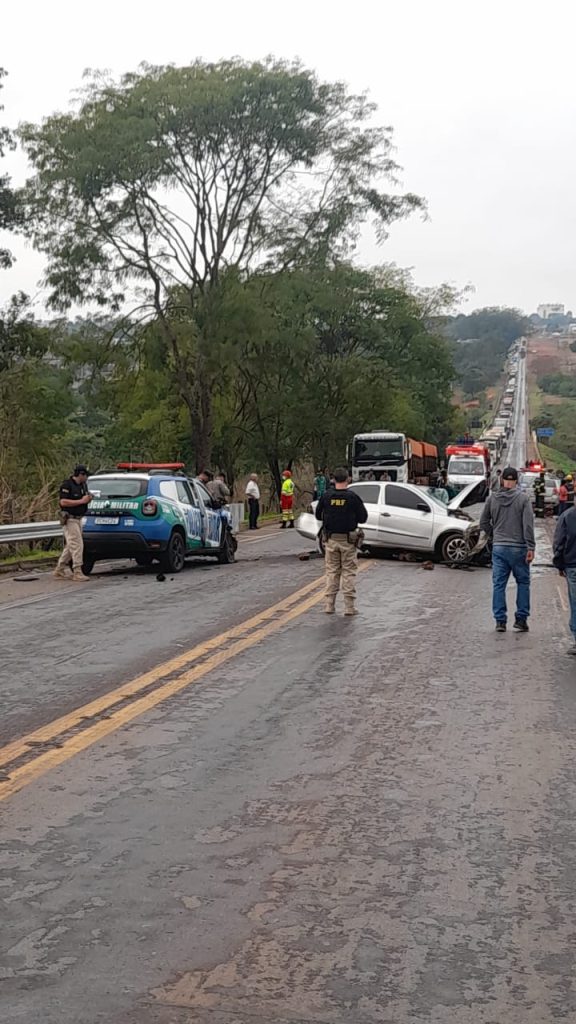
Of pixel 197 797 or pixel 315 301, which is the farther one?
pixel 315 301

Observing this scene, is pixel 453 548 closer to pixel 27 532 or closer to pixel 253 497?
pixel 27 532

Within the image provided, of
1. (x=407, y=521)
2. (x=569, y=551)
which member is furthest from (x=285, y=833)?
(x=407, y=521)

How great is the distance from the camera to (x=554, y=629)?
13453 mm

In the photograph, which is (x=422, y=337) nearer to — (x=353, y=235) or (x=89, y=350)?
(x=353, y=235)

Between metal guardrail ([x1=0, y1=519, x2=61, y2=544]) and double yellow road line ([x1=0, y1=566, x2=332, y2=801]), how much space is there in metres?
8.25

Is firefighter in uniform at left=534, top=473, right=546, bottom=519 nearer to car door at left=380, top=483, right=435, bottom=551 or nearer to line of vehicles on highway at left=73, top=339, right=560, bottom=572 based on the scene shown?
line of vehicles on highway at left=73, top=339, right=560, bottom=572

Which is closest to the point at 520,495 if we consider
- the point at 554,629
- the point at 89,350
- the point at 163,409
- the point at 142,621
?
the point at 554,629

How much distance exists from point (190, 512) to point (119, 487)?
4.43ft

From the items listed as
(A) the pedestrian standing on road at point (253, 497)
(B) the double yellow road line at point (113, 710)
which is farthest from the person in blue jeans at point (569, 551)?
(A) the pedestrian standing on road at point (253, 497)

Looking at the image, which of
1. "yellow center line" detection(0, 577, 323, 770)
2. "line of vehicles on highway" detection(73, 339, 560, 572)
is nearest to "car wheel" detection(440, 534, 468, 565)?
"line of vehicles on highway" detection(73, 339, 560, 572)

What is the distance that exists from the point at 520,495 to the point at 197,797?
7.73 m

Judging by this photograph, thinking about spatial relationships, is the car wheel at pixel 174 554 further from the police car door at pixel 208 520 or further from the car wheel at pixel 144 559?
the police car door at pixel 208 520

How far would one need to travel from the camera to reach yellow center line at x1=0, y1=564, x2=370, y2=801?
6.72 m

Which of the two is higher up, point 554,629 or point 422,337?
point 422,337
